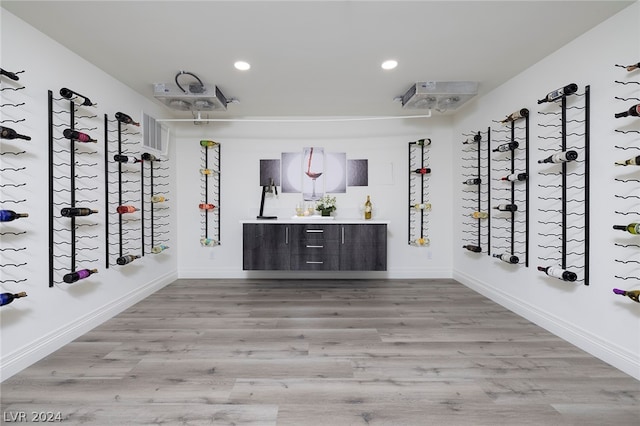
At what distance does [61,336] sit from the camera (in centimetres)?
225

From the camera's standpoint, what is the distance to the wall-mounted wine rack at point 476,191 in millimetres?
3402

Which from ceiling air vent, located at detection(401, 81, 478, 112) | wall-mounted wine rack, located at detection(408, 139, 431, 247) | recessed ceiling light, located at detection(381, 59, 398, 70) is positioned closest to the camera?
recessed ceiling light, located at detection(381, 59, 398, 70)

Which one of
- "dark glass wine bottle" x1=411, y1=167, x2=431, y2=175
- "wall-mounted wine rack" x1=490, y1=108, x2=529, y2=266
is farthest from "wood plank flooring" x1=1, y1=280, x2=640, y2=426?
"dark glass wine bottle" x1=411, y1=167, x2=431, y2=175

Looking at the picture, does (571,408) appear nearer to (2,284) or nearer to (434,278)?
(434,278)

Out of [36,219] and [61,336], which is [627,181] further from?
[61,336]

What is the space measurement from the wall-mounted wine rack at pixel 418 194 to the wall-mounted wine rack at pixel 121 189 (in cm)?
348

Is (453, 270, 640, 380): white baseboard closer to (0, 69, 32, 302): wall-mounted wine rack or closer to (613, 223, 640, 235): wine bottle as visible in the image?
(613, 223, 640, 235): wine bottle

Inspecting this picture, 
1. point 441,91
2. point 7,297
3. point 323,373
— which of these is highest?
point 441,91

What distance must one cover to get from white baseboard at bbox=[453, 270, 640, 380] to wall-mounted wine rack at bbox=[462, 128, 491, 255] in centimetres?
56

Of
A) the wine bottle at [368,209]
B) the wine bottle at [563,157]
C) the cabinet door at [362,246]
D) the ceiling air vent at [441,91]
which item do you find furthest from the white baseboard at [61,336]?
the wine bottle at [563,157]

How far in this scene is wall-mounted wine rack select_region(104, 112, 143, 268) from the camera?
281 centimetres

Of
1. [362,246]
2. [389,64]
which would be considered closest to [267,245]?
[362,246]

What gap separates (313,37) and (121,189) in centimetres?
238

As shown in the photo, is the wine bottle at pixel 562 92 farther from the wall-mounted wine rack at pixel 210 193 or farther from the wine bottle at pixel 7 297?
the wine bottle at pixel 7 297
